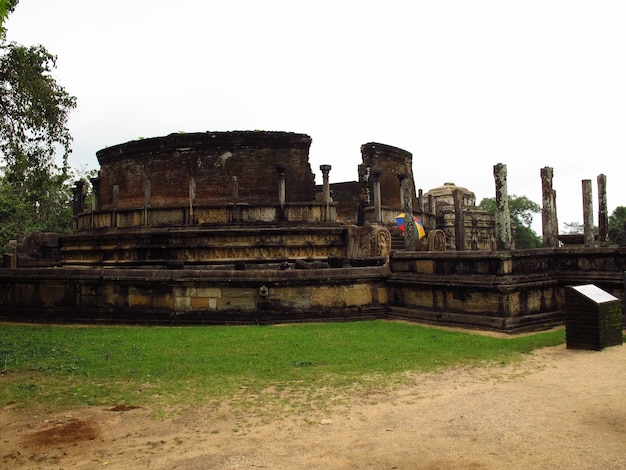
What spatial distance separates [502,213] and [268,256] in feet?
23.5

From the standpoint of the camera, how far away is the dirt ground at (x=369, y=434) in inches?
126

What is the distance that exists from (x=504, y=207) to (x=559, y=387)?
5.42m

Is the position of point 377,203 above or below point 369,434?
above

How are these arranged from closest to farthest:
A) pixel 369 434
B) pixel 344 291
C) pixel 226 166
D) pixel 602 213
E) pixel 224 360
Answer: pixel 369 434 < pixel 224 360 < pixel 344 291 < pixel 602 213 < pixel 226 166

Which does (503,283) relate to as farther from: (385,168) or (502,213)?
(385,168)

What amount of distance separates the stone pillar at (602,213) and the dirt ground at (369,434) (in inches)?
352

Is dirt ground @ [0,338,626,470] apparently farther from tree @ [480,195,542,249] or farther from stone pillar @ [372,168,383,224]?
tree @ [480,195,542,249]

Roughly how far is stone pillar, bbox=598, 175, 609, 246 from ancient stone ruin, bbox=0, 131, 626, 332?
2.14 feet

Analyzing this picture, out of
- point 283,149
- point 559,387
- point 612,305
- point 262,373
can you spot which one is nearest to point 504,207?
point 612,305

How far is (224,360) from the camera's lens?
238 inches

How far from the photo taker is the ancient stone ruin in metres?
8.70

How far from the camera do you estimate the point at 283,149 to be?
19.4 metres


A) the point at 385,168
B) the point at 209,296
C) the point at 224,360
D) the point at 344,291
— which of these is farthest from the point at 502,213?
the point at 385,168

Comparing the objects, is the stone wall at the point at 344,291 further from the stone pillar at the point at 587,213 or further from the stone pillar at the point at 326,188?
the stone pillar at the point at 326,188
